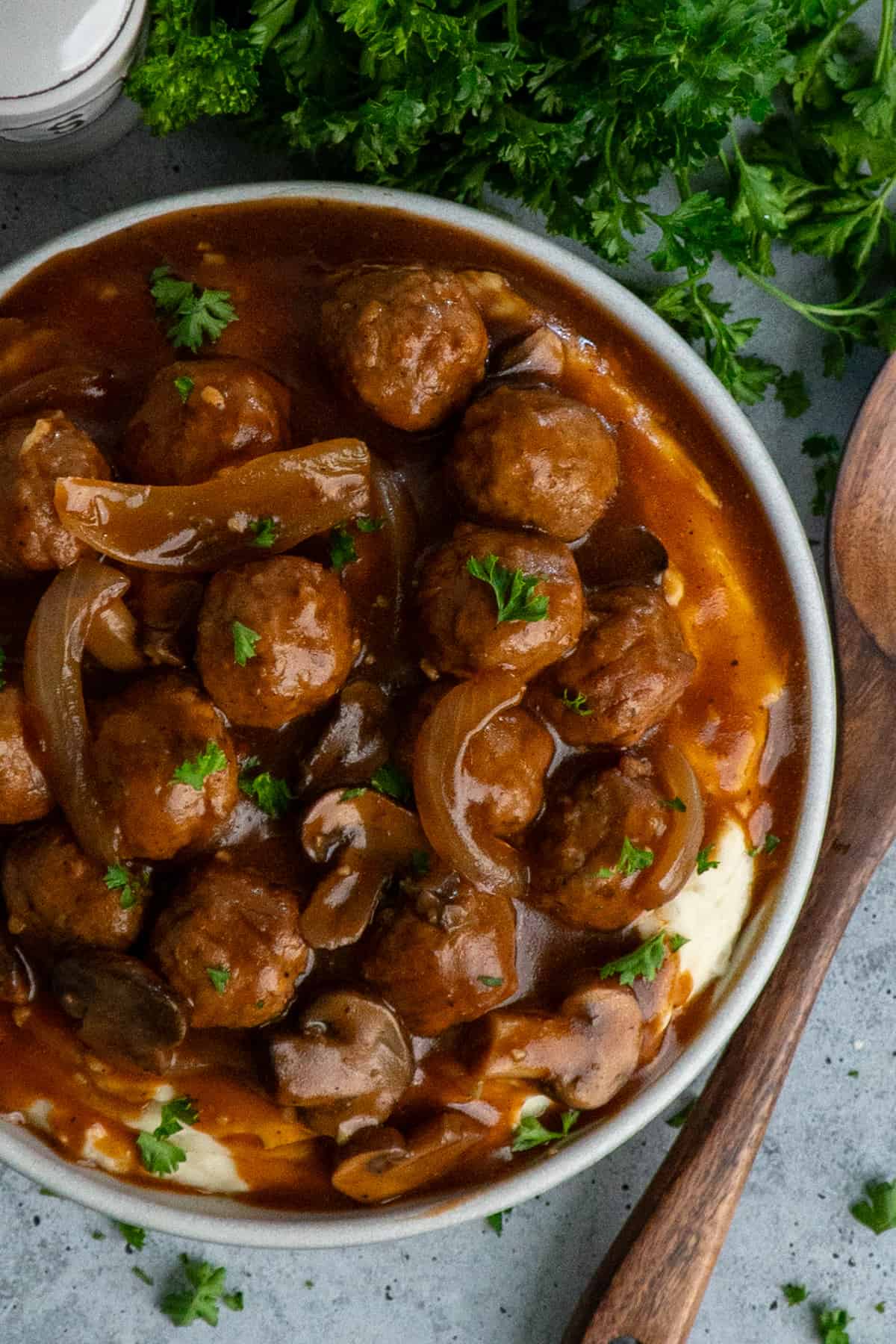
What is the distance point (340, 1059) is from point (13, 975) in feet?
3.78

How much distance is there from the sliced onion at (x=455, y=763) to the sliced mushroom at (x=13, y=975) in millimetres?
1473

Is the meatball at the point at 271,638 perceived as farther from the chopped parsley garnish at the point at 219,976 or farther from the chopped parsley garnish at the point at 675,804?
the chopped parsley garnish at the point at 675,804

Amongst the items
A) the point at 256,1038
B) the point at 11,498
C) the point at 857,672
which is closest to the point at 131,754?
the point at 11,498

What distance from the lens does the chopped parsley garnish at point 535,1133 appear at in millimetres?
4555

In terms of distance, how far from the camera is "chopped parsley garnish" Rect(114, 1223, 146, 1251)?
16.9ft

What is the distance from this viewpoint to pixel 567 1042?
14.5 feet

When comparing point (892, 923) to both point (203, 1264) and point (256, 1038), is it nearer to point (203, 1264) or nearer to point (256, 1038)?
point (256, 1038)

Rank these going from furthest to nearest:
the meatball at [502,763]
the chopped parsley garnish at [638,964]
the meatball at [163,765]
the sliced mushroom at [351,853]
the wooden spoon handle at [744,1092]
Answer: the wooden spoon handle at [744,1092]
the chopped parsley garnish at [638,964]
the sliced mushroom at [351,853]
the meatball at [502,763]
the meatball at [163,765]

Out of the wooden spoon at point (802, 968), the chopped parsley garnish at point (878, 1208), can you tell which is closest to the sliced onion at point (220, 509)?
the wooden spoon at point (802, 968)

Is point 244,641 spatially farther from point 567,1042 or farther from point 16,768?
point 567,1042

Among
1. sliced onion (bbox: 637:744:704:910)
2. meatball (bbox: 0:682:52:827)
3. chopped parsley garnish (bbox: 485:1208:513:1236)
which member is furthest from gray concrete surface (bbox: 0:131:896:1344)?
meatball (bbox: 0:682:52:827)

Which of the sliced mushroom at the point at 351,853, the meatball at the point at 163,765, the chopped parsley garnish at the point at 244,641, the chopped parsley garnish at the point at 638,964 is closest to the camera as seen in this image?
the chopped parsley garnish at the point at 244,641

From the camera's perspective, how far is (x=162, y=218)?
443 cm

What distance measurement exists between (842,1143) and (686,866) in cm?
200
